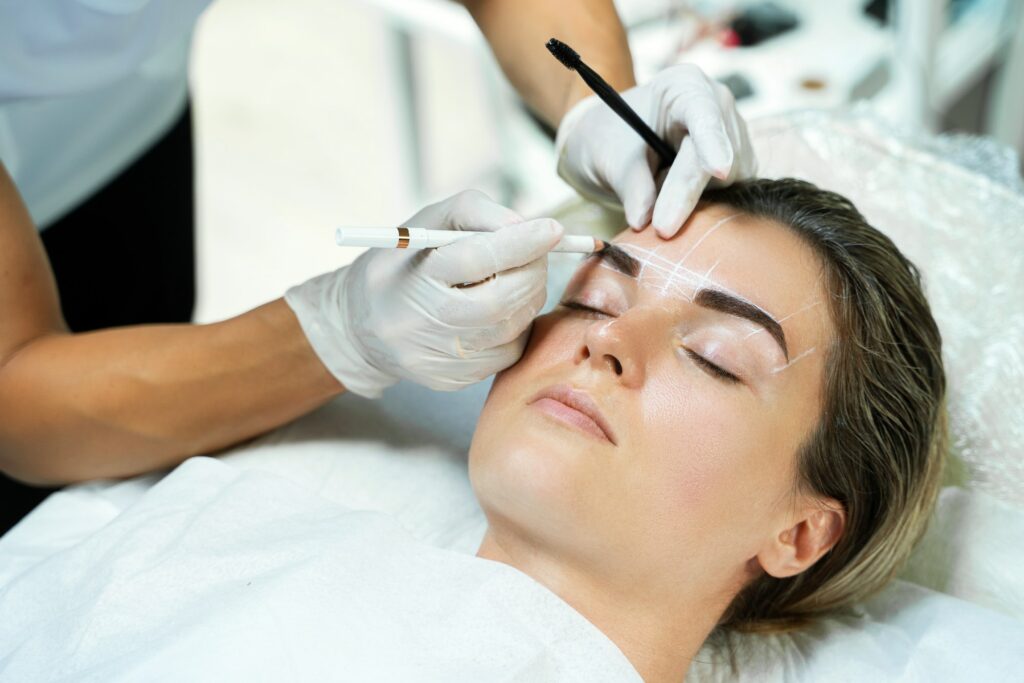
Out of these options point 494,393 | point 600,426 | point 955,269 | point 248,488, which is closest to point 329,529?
point 248,488

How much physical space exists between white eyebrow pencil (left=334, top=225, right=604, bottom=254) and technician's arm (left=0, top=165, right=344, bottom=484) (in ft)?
1.00

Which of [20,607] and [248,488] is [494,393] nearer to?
[248,488]

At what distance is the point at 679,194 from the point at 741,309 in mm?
175

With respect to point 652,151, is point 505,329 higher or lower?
lower

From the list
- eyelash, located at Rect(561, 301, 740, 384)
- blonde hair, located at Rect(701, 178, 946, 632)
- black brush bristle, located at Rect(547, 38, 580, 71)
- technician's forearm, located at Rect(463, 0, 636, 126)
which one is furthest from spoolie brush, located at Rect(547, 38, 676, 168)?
eyelash, located at Rect(561, 301, 740, 384)

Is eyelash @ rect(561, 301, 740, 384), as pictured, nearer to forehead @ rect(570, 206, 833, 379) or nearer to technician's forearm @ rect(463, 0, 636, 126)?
forehead @ rect(570, 206, 833, 379)

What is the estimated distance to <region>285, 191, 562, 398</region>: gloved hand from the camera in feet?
3.78

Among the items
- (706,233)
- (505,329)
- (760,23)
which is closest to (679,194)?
(706,233)

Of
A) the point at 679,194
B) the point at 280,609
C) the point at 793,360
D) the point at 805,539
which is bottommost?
the point at 280,609

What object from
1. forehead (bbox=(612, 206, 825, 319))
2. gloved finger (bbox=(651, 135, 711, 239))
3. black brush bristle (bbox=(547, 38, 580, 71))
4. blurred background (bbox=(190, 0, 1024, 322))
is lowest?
blurred background (bbox=(190, 0, 1024, 322))

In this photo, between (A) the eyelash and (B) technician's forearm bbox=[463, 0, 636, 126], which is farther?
(B) technician's forearm bbox=[463, 0, 636, 126]

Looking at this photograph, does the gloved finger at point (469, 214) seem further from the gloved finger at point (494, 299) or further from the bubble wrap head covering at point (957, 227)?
the bubble wrap head covering at point (957, 227)

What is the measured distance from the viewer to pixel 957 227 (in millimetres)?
1690

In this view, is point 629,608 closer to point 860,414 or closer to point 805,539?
point 805,539
